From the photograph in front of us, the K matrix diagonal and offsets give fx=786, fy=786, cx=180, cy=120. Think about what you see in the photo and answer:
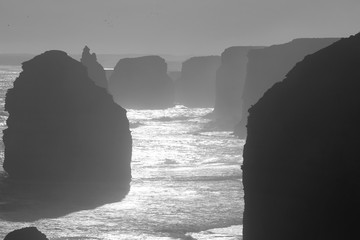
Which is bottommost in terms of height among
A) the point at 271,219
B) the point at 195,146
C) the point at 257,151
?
the point at 195,146

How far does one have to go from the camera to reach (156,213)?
55812 millimetres

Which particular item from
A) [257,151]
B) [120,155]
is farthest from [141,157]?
[257,151]

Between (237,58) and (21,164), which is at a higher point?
(237,58)

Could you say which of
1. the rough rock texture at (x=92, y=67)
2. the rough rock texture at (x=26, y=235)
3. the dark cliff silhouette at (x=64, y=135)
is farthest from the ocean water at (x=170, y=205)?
the rough rock texture at (x=92, y=67)

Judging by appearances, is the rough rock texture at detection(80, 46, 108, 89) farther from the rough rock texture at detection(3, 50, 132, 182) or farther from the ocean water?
the rough rock texture at detection(3, 50, 132, 182)

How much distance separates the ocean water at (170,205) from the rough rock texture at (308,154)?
2233cm

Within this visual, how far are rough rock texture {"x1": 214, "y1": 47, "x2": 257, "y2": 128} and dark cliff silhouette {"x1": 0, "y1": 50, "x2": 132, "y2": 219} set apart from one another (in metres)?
99.8

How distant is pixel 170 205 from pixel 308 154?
3796 cm

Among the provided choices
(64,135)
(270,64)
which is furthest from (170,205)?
(270,64)

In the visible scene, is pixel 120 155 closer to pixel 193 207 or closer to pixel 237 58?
pixel 193 207

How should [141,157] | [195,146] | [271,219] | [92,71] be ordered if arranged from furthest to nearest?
[92,71] → [195,146] → [141,157] → [271,219]

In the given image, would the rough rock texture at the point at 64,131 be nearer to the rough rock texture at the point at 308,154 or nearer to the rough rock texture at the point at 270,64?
the rough rock texture at the point at 308,154

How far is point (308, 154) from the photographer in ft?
72.0

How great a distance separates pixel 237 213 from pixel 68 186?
1495 centimetres
